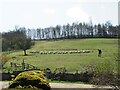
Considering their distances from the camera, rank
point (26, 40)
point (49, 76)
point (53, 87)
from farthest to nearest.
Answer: point (26, 40) < point (49, 76) < point (53, 87)

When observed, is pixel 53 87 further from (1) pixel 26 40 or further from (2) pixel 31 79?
(1) pixel 26 40

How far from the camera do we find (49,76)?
2767 cm

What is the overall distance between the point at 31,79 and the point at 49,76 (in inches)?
365

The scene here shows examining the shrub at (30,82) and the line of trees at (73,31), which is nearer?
the shrub at (30,82)

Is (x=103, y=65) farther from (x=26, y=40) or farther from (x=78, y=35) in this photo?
(x=78, y=35)

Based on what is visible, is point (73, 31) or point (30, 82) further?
point (73, 31)

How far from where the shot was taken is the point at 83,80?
26438mm

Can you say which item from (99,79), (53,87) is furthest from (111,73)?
(53,87)

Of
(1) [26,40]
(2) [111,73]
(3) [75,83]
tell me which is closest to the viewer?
(2) [111,73]

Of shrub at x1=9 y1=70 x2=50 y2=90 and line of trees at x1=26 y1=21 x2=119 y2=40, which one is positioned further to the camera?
line of trees at x1=26 y1=21 x2=119 y2=40

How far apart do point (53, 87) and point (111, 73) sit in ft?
19.7

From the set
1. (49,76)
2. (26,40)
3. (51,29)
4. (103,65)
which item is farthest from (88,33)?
(103,65)

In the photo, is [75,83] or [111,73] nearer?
[111,73]

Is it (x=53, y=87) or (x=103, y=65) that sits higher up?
(x=103, y=65)
